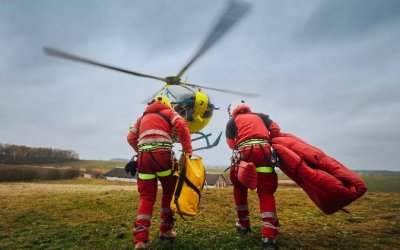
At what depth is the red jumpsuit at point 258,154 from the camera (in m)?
4.69

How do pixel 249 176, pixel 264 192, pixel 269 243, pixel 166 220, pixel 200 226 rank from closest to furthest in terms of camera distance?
pixel 269 243 → pixel 249 176 → pixel 264 192 → pixel 166 220 → pixel 200 226

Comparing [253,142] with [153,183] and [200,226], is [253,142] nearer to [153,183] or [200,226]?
[153,183]

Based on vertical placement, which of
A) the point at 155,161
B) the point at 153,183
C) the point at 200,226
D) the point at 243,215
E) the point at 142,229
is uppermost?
the point at 155,161

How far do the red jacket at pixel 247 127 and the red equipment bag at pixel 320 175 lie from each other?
0.40 metres

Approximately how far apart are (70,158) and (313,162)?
121 meters

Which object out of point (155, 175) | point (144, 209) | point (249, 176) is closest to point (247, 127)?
point (249, 176)

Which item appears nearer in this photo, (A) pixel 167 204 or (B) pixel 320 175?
(B) pixel 320 175

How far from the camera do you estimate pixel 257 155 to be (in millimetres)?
5031

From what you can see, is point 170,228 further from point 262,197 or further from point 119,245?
point 262,197

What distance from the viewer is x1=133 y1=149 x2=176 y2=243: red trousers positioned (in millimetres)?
4754

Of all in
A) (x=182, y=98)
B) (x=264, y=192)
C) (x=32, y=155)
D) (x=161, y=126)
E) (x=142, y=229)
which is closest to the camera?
(x=142, y=229)

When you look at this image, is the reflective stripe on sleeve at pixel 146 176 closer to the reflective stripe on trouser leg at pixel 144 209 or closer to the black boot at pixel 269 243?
the reflective stripe on trouser leg at pixel 144 209

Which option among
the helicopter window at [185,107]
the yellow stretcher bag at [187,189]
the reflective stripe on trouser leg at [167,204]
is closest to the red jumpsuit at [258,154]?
the yellow stretcher bag at [187,189]

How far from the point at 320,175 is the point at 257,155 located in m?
1.09
